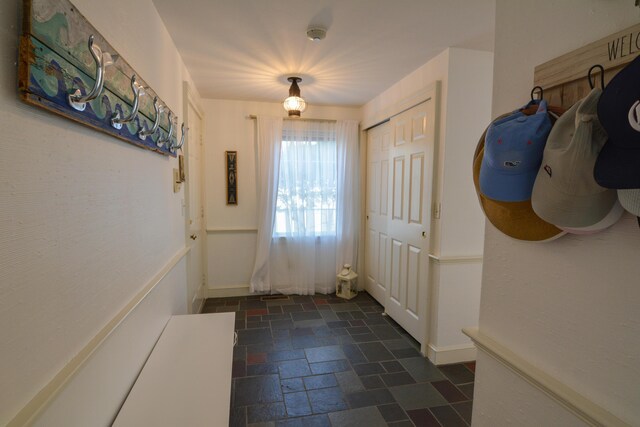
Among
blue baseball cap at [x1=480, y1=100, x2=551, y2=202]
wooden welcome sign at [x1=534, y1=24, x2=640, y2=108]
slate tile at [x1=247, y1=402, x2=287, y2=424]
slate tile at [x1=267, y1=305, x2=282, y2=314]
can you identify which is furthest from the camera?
slate tile at [x1=267, y1=305, x2=282, y2=314]

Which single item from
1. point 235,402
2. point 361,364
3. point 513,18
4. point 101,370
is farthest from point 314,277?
point 513,18

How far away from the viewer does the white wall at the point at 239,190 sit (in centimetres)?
370

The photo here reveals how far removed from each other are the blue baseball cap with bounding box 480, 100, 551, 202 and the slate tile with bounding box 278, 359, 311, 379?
203cm

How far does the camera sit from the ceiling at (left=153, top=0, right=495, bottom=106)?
1780mm

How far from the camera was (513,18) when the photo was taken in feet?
3.47

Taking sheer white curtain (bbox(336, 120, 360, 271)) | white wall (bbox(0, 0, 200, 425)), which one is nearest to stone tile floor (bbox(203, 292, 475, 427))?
sheer white curtain (bbox(336, 120, 360, 271))

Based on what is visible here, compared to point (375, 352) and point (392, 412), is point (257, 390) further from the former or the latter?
point (375, 352)

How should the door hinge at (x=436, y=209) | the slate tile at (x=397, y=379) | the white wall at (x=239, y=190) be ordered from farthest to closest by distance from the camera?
1. the white wall at (x=239, y=190)
2. the door hinge at (x=436, y=209)
3. the slate tile at (x=397, y=379)

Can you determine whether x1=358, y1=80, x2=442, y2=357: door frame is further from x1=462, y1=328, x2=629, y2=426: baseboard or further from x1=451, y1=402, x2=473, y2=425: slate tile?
x1=462, y1=328, x2=629, y2=426: baseboard

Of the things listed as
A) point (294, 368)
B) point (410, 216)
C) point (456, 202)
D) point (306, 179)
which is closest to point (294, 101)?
point (306, 179)

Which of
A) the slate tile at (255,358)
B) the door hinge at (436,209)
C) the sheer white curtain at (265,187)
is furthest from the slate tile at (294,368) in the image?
the door hinge at (436,209)

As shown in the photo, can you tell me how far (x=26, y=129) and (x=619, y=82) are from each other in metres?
1.26

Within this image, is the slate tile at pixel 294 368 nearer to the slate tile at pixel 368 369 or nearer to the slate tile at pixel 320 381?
the slate tile at pixel 320 381

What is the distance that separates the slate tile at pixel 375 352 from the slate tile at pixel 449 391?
0.43 meters
